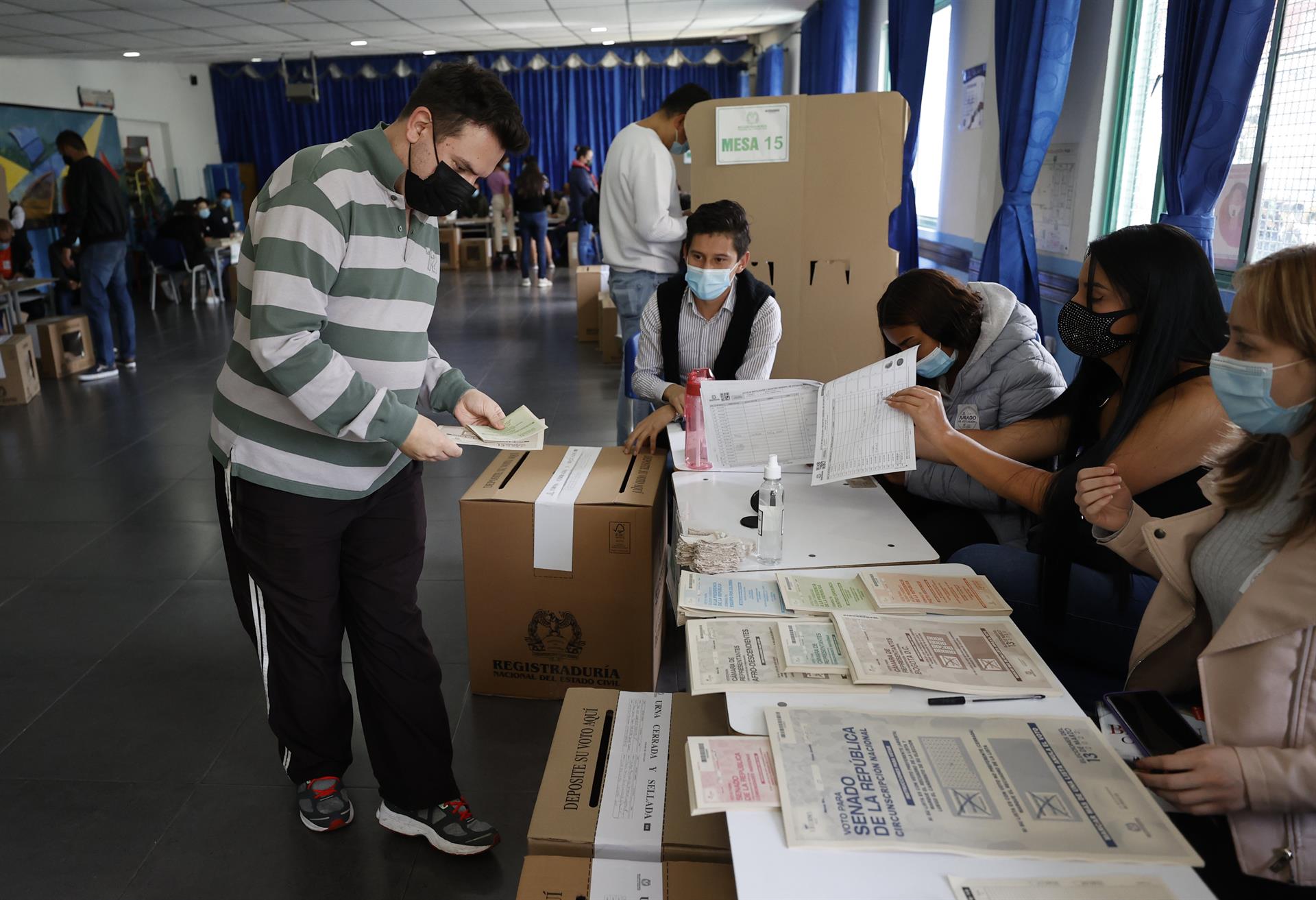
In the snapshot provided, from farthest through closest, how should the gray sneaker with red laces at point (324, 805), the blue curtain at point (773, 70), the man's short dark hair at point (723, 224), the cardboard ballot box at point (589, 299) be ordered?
the blue curtain at point (773, 70), the cardboard ballot box at point (589, 299), the man's short dark hair at point (723, 224), the gray sneaker with red laces at point (324, 805)

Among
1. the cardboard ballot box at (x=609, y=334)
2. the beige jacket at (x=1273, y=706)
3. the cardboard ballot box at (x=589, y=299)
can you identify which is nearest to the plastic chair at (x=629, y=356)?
the beige jacket at (x=1273, y=706)

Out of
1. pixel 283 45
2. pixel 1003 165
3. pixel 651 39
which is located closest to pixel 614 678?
pixel 1003 165

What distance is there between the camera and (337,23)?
8.74m

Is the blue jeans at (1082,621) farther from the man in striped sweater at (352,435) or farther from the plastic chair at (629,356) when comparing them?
the plastic chair at (629,356)

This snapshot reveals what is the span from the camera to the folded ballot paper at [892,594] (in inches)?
55.9

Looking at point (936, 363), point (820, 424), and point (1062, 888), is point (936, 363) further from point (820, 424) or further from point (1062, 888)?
point (1062, 888)

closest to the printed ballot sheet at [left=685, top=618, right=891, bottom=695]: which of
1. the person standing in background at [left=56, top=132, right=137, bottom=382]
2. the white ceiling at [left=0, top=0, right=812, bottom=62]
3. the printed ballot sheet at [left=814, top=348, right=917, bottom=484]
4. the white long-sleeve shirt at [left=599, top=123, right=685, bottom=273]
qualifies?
the printed ballot sheet at [left=814, top=348, right=917, bottom=484]

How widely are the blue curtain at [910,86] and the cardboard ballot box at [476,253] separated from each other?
7.72 metres

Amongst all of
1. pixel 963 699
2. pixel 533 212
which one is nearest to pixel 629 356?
pixel 963 699

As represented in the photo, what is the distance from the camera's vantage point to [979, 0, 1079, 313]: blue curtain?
11.3 ft

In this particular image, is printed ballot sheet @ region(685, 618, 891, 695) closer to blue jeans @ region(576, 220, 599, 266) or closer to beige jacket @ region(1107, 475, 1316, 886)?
beige jacket @ region(1107, 475, 1316, 886)

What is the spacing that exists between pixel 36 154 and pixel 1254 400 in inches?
445

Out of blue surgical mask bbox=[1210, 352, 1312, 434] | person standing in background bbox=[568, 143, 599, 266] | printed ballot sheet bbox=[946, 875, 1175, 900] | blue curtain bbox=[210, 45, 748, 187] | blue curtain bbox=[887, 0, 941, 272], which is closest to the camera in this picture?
printed ballot sheet bbox=[946, 875, 1175, 900]

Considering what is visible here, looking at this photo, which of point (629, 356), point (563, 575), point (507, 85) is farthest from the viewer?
point (507, 85)
